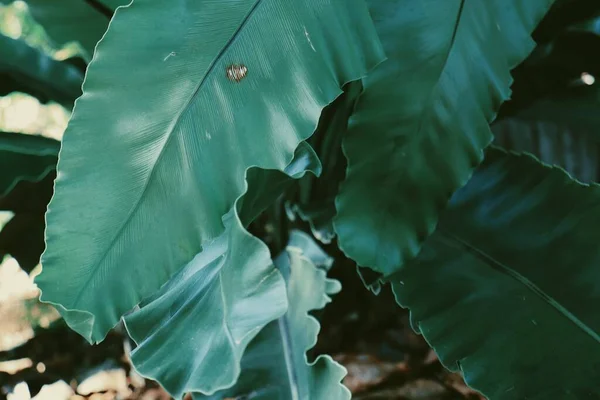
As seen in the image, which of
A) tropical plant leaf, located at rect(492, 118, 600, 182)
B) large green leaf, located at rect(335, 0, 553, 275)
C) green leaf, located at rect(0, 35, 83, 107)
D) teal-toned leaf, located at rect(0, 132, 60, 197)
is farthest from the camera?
tropical plant leaf, located at rect(492, 118, 600, 182)

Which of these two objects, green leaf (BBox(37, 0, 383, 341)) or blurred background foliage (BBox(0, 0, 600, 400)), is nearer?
green leaf (BBox(37, 0, 383, 341))

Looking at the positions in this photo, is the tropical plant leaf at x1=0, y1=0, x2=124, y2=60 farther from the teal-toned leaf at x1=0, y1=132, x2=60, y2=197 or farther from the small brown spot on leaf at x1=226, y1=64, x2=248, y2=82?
the small brown spot on leaf at x1=226, y1=64, x2=248, y2=82

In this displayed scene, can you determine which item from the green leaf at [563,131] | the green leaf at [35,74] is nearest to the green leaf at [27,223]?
the green leaf at [35,74]

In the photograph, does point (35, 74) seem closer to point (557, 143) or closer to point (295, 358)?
point (295, 358)

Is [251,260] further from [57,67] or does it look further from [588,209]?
[57,67]

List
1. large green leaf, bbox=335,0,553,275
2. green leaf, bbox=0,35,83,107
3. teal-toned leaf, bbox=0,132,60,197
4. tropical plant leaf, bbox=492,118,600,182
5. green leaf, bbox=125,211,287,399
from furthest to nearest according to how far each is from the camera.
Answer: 1. tropical plant leaf, bbox=492,118,600,182
2. green leaf, bbox=0,35,83,107
3. teal-toned leaf, bbox=0,132,60,197
4. large green leaf, bbox=335,0,553,275
5. green leaf, bbox=125,211,287,399

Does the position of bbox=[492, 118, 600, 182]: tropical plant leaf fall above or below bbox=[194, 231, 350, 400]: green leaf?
below

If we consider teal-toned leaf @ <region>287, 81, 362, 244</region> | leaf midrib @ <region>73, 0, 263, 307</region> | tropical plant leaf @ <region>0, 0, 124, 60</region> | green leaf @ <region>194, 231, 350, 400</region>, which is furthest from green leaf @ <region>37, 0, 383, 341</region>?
tropical plant leaf @ <region>0, 0, 124, 60</region>

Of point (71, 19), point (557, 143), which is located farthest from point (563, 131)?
point (71, 19)
